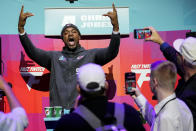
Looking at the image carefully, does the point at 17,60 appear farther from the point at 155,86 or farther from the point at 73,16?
the point at 155,86

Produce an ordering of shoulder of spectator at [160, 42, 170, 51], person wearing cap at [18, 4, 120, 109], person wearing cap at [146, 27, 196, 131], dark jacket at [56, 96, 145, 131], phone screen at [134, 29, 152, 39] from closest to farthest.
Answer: dark jacket at [56, 96, 145, 131], person wearing cap at [146, 27, 196, 131], shoulder of spectator at [160, 42, 170, 51], phone screen at [134, 29, 152, 39], person wearing cap at [18, 4, 120, 109]

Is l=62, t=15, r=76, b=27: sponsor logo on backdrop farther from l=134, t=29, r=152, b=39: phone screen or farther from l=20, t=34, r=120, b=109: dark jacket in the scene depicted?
l=134, t=29, r=152, b=39: phone screen

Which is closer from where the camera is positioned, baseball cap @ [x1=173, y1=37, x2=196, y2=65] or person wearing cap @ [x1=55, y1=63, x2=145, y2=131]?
person wearing cap @ [x1=55, y1=63, x2=145, y2=131]

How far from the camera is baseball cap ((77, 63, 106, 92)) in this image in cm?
151

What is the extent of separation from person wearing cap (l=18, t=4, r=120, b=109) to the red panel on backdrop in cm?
49

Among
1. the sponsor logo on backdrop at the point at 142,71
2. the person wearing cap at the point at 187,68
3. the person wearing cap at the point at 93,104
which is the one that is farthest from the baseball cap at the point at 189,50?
the sponsor logo on backdrop at the point at 142,71

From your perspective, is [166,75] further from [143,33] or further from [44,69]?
[44,69]

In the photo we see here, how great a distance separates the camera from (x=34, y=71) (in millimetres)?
3865

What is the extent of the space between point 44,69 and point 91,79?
2447mm

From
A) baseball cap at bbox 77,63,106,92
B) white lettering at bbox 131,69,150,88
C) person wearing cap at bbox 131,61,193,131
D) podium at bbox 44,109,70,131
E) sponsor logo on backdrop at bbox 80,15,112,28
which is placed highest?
sponsor logo on backdrop at bbox 80,15,112,28

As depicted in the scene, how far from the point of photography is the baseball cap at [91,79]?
151cm

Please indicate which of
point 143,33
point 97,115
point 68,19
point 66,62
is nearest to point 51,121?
point 66,62

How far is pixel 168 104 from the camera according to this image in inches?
72.5

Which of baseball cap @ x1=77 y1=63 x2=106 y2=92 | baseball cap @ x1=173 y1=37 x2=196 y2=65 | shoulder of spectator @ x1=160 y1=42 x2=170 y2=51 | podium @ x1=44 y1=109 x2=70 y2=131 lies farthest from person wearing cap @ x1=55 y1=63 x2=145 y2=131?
podium @ x1=44 y1=109 x2=70 y2=131
